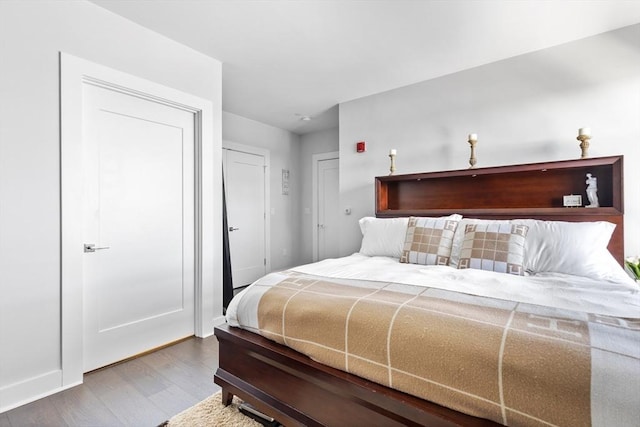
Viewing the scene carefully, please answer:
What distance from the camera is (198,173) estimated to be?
→ 2.80m

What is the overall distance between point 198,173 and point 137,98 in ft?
2.42

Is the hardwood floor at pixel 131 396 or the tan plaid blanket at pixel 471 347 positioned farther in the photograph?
the hardwood floor at pixel 131 396

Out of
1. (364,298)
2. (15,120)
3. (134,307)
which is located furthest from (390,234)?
(15,120)

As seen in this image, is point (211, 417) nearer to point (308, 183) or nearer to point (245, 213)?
point (245, 213)

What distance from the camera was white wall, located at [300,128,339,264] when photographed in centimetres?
537

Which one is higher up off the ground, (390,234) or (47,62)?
(47,62)

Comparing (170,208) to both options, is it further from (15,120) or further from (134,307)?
(15,120)

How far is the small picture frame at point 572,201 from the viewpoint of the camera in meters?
2.56

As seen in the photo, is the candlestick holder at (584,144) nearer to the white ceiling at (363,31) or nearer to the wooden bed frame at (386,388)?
the wooden bed frame at (386,388)

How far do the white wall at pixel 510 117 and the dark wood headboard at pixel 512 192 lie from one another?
0.42ft

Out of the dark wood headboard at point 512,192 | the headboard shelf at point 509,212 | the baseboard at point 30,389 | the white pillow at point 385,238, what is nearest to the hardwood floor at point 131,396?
the baseboard at point 30,389

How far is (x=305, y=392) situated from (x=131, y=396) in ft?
4.01

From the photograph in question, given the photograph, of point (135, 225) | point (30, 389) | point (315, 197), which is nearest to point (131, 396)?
point (30, 389)

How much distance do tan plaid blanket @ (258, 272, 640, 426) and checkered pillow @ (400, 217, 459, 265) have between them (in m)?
0.91
